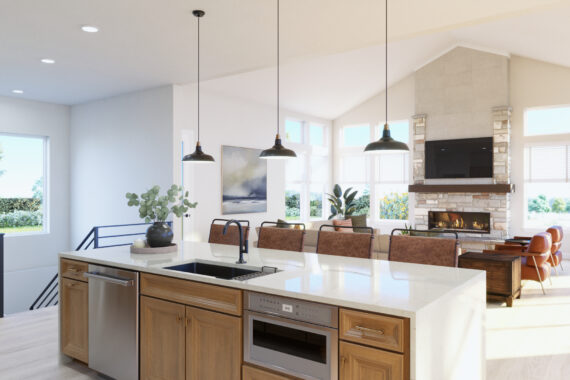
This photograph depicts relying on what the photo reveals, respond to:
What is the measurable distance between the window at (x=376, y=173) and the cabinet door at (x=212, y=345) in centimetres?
829

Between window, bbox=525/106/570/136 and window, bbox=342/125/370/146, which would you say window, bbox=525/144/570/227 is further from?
window, bbox=342/125/370/146

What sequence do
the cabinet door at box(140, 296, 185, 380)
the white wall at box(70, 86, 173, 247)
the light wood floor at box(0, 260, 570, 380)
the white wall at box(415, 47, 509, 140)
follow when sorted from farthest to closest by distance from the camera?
the white wall at box(415, 47, 509, 140)
the white wall at box(70, 86, 173, 247)
the light wood floor at box(0, 260, 570, 380)
the cabinet door at box(140, 296, 185, 380)

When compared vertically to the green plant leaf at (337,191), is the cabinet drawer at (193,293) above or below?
below

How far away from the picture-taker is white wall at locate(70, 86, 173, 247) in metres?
6.32

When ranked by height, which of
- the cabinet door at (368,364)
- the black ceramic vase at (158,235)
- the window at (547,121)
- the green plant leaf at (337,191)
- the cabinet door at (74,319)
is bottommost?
the cabinet door at (74,319)

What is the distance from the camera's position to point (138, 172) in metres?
6.61

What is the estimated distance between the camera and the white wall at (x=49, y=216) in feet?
23.0

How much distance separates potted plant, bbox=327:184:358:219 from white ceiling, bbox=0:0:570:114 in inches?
149

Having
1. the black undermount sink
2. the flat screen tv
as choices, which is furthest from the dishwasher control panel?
the flat screen tv

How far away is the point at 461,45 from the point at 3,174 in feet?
29.3

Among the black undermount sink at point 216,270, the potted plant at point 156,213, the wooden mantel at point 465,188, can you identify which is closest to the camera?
the black undermount sink at point 216,270

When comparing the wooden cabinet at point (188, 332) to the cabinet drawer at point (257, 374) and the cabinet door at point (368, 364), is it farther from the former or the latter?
the cabinet door at point (368, 364)

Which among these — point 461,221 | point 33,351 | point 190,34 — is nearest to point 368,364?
point 33,351

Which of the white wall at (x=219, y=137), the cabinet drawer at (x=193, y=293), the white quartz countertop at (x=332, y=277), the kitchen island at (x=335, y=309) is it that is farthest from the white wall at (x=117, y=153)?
the cabinet drawer at (x=193, y=293)
